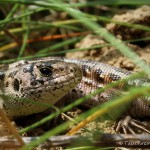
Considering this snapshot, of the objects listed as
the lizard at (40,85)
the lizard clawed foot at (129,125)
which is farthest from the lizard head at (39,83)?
the lizard clawed foot at (129,125)

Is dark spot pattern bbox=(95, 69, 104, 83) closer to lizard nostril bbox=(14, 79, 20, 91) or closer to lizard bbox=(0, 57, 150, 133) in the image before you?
lizard bbox=(0, 57, 150, 133)

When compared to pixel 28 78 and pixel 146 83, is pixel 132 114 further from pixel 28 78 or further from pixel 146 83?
pixel 28 78

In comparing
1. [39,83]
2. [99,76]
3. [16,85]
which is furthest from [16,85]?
[99,76]

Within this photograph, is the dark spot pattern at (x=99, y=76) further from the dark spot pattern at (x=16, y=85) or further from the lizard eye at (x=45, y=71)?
the dark spot pattern at (x=16, y=85)

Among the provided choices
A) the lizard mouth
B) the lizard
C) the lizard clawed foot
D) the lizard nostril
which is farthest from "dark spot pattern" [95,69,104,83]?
the lizard nostril

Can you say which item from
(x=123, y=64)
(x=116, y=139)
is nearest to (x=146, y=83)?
(x=123, y=64)
